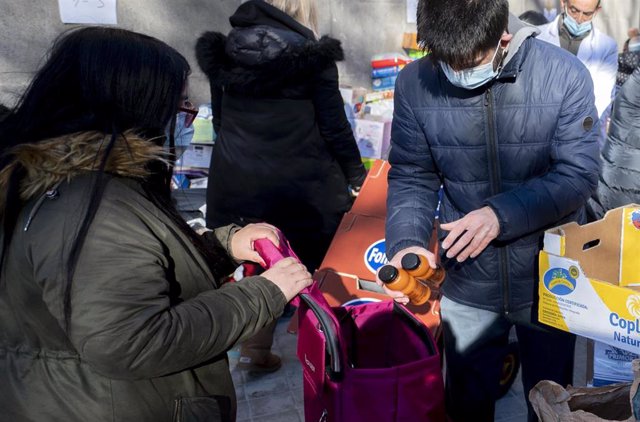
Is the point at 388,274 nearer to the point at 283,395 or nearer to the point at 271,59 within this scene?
the point at 271,59

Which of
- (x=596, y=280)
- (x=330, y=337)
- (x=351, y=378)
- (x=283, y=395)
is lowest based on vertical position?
(x=283, y=395)

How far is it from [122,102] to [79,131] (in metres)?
0.12

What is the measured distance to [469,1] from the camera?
1968mm

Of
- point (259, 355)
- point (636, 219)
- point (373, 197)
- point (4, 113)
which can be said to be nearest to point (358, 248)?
point (373, 197)

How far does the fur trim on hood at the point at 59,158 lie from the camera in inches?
59.7

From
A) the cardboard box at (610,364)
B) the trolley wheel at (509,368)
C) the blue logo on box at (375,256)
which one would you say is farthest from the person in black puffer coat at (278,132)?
the cardboard box at (610,364)

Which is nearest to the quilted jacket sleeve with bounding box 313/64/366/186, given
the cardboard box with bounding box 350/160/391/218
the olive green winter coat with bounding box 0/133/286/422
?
the cardboard box with bounding box 350/160/391/218

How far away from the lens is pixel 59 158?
1.52 meters

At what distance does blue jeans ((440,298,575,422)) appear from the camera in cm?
239

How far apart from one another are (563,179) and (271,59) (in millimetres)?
1567

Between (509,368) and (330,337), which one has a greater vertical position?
(330,337)

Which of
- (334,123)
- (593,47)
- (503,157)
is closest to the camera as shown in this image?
(503,157)

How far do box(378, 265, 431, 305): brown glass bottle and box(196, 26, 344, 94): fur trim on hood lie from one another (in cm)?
145

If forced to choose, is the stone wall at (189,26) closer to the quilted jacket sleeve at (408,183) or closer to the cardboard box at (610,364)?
the quilted jacket sleeve at (408,183)
